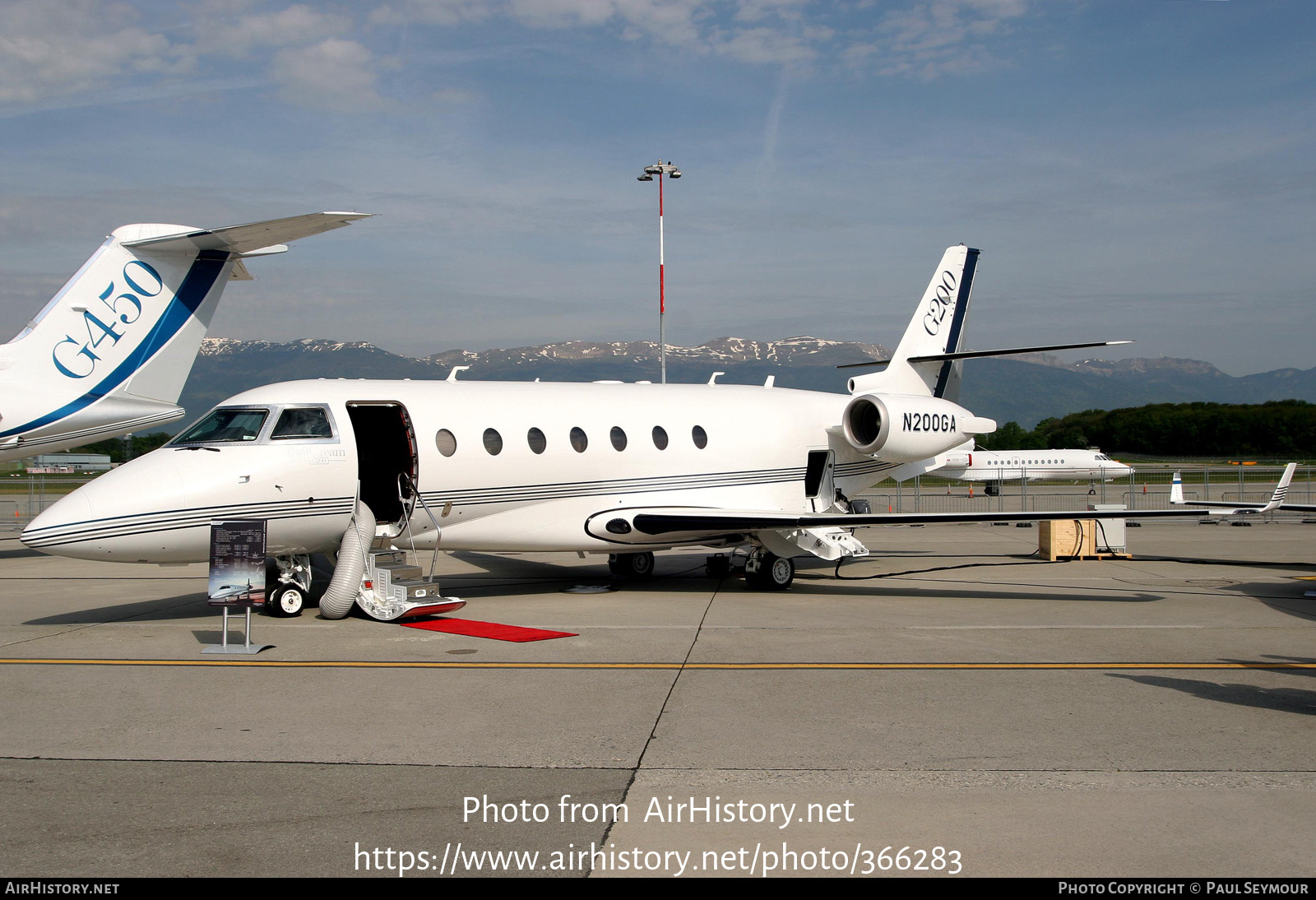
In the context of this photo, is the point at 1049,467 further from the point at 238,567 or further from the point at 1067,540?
the point at 238,567

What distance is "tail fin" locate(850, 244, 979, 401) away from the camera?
64.7 feet

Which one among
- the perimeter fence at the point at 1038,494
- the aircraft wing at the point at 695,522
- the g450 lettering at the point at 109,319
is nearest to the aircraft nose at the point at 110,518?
the aircraft wing at the point at 695,522

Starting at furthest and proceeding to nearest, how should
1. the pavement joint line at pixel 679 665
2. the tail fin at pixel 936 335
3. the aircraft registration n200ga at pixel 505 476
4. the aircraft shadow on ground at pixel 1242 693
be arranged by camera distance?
the tail fin at pixel 936 335 → the aircraft registration n200ga at pixel 505 476 → the pavement joint line at pixel 679 665 → the aircraft shadow on ground at pixel 1242 693

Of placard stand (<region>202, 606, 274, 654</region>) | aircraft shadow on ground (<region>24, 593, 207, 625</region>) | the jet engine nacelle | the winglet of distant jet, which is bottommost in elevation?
aircraft shadow on ground (<region>24, 593, 207, 625</region>)

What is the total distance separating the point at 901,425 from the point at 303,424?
32.8ft

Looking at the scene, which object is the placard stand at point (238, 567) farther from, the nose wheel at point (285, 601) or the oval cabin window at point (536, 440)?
the oval cabin window at point (536, 440)

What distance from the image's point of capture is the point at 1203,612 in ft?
41.9

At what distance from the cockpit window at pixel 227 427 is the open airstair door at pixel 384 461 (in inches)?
51.5

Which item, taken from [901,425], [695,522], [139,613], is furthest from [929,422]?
[139,613]

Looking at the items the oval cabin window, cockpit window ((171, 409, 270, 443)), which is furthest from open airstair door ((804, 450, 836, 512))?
cockpit window ((171, 409, 270, 443))

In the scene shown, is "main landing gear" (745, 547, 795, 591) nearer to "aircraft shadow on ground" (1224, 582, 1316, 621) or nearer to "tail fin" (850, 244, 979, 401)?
"tail fin" (850, 244, 979, 401)

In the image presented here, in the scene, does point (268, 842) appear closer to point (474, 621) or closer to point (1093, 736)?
point (1093, 736)

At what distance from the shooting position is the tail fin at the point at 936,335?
777 inches

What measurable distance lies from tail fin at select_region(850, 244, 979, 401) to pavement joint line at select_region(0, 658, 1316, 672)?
34.9ft
